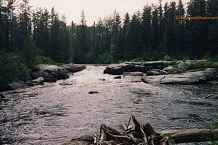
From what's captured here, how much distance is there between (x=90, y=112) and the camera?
16.7 m

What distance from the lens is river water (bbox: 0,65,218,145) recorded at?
12.7 metres

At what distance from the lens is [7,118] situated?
15.2 m

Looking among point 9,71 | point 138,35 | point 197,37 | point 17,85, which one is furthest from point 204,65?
point 138,35

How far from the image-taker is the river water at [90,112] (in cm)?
1266

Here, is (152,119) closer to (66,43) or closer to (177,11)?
(66,43)

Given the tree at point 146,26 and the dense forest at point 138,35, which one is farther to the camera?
the tree at point 146,26

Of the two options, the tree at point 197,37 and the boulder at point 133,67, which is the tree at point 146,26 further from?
the boulder at point 133,67

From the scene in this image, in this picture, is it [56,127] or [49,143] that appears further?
[56,127]

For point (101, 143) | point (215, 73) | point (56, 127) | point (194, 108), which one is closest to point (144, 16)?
point (215, 73)

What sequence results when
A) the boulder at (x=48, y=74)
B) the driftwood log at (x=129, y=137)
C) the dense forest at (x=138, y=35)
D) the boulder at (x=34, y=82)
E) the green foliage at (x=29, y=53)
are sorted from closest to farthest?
the driftwood log at (x=129, y=137) < the boulder at (x=34, y=82) < the boulder at (x=48, y=74) < the green foliage at (x=29, y=53) < the dense forest at (x=138, y=35)

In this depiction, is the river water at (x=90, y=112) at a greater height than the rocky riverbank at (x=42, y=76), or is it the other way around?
the rocky riverbank at (x=42, y=76)

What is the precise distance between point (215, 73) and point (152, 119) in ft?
63.4

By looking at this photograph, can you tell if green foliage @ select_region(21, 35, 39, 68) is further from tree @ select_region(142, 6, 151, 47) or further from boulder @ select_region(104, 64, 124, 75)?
→ tree @ select_region(142, 6, 151, 47)

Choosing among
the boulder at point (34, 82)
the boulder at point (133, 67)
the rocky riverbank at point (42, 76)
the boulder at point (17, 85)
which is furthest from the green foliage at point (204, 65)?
the boulder at point (17, 85)
